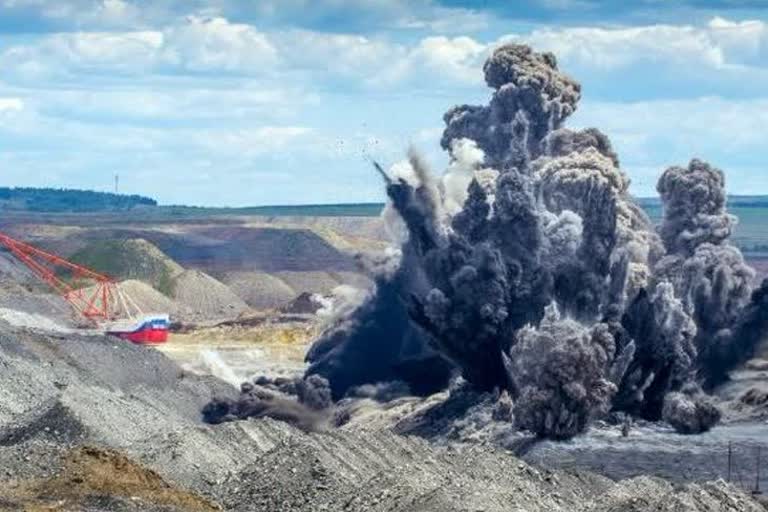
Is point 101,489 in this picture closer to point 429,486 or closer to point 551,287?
point 429,486

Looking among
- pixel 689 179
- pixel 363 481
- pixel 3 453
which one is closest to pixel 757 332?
pixel 689 179

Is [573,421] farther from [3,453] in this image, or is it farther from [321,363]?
[3,453]

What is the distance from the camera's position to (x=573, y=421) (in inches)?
6063

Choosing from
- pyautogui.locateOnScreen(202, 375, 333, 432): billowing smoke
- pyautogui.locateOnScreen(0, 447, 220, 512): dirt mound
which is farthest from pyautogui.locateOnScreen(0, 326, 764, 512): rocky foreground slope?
pyautogui.locateOnScreen(202, 375, 333, 432): billowing smoke

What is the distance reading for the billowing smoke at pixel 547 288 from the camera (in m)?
159

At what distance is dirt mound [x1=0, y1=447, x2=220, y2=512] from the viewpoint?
7631 cm

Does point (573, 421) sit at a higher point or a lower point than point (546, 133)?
lower

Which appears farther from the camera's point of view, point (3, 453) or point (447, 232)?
point (447, 232)

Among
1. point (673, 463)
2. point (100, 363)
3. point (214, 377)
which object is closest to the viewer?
point (673, 463)

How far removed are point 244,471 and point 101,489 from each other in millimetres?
14381

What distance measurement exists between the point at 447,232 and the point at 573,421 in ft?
77.5

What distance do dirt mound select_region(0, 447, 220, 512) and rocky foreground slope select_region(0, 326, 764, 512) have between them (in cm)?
7

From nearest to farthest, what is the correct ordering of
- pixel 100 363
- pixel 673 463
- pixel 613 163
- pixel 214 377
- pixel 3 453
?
pixel 3 453
pixel 673 463
pixel 100 363
pixel 214 377
pixel 613 163

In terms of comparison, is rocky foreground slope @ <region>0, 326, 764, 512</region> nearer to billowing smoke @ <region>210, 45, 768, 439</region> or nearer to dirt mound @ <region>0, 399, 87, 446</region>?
dirt mound @ <region>0, 399, 87, 446</region>
